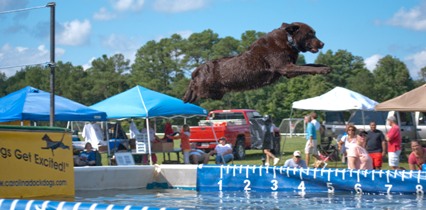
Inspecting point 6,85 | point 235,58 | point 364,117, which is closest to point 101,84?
point 6,85

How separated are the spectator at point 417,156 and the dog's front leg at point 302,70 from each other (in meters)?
8.17

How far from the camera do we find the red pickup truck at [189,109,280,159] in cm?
2839

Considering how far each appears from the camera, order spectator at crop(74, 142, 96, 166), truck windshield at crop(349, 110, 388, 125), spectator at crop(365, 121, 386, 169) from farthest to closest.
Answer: truck windshield at crop(349, 110, 388, 125) < spectator at crop(74, 142, 96, 166) < spectator at crop(365, 121, 386, 169)

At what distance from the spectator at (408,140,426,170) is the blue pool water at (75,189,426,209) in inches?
74.8

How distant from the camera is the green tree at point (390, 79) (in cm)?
6353

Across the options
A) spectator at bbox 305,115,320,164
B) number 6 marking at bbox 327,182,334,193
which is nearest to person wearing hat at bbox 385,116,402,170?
spectator at bbox 305,115,320,164

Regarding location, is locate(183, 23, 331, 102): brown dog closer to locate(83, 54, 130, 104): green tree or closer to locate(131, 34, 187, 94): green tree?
locate(131, 34, 187, 94): green tree

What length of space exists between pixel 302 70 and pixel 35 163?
5249 mm

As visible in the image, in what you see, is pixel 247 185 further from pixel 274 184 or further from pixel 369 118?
pixel 369 118

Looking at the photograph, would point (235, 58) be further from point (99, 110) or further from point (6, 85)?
point (6, 85)

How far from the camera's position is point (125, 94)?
81.3 ft

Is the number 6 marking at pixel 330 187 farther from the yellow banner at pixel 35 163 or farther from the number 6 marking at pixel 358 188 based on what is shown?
the yellow banner at pixel 35 163

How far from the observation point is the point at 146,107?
23375 millimetres

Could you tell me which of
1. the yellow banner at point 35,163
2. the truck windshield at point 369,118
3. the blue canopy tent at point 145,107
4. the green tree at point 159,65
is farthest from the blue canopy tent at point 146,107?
the green tree at point 159,65
